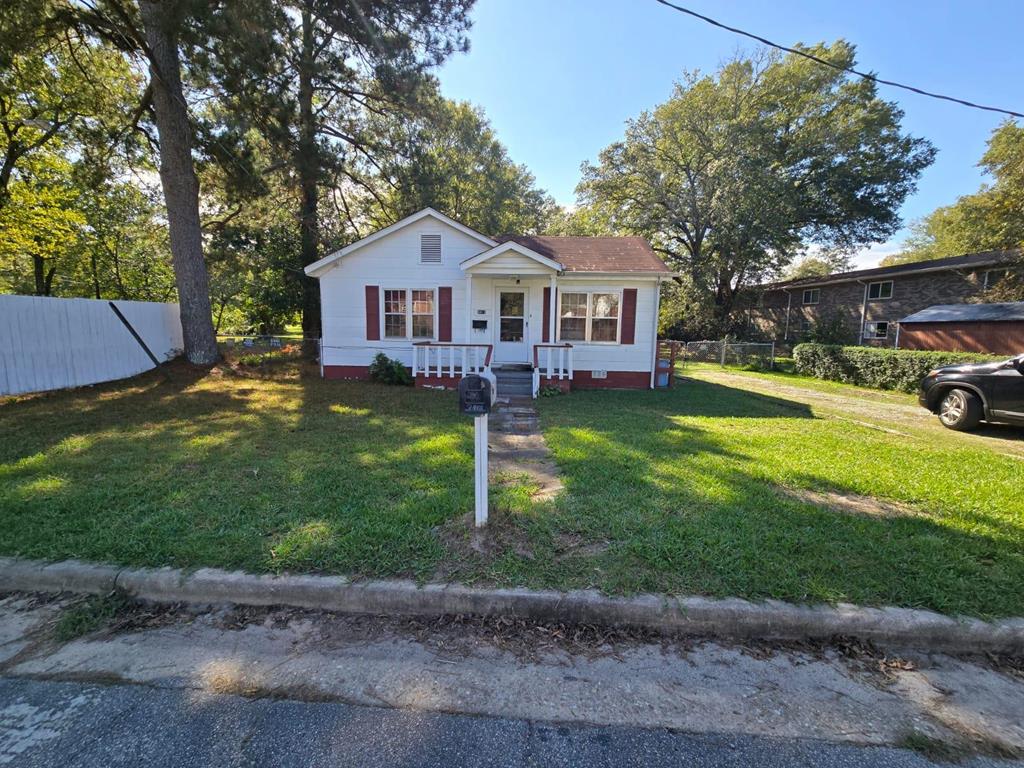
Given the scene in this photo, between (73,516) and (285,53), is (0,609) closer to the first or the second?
(73,516)

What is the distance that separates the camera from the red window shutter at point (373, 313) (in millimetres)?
11312

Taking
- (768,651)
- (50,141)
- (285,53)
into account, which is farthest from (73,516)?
(50,141)

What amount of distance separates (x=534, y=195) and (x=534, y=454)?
90.1 feet

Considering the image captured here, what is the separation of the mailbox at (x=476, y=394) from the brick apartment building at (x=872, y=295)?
78.0 ft

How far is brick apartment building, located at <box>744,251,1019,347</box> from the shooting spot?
19.6m

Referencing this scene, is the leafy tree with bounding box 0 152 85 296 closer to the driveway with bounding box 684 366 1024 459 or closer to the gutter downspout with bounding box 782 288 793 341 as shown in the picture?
the driveway with bounding box 684 366 1024 459

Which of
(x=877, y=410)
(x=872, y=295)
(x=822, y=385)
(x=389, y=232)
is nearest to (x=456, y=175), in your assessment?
(x=389, y=232)

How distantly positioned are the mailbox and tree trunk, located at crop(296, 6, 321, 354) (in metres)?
10.3

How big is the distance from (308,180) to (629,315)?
32.5ft

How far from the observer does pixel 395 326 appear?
11500 mm

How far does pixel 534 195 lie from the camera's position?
29.2 m

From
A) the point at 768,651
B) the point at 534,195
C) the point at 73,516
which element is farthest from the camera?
the point at 534,195

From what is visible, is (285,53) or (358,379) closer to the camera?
(285,53)

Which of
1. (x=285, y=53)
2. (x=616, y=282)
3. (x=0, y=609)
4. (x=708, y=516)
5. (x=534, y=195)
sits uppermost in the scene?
(x=534, y=195)
